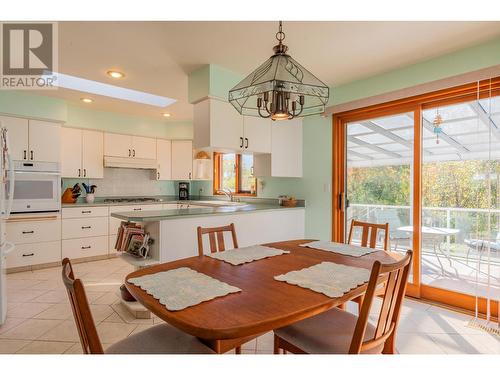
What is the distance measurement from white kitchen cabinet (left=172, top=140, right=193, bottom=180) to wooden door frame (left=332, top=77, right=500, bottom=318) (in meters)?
2.81

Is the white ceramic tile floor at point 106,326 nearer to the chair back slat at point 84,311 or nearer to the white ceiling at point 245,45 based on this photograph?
the chair back slat at point 84,311

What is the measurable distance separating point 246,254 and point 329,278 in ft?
2.01

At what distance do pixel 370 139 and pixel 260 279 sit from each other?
99.2 inches

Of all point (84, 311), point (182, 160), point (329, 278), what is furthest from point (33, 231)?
point (329, 278)

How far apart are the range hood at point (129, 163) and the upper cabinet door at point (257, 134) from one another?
2.45 m

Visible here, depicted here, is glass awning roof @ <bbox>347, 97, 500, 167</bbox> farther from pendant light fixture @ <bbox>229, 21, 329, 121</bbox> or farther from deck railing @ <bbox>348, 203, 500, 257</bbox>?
pendant light fixture @ <bbox>229, 21, 329, 121</bbox>

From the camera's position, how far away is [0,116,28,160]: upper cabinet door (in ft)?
11.7

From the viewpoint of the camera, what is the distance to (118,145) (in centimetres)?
470

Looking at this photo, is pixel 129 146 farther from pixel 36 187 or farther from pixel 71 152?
pixel 36 187

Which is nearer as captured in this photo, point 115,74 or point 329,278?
point 329,278

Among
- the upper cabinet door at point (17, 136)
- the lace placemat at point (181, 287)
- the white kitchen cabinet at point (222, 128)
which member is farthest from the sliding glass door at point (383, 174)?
the upper cabinet door at point (17, 136)

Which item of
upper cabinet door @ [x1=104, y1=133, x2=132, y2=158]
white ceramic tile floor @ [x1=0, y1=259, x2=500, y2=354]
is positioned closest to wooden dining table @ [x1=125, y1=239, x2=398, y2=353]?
white ceramic tile floor @ [x1=0, y1=259, x2=500, y2=354]

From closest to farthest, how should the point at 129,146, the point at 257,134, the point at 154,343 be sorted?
the point at 154,343 < the point at 257,134 < the point at 129,146
